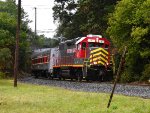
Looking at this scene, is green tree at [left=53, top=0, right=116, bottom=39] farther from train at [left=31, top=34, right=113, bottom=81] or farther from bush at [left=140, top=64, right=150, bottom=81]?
bush at [left=140, top=64, right=150, bottom=81]

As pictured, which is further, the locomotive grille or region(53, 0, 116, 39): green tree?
region(53, 0, 116, 39): green tree

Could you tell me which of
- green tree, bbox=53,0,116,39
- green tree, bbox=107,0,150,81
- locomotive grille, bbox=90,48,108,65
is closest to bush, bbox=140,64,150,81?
green tree, bbox=107,0,150,81

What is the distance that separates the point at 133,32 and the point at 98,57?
424 cm

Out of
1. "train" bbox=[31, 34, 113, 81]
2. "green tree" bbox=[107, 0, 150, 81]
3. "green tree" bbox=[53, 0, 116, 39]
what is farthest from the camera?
"green tree" bbox=[53, 0, 116, 39]

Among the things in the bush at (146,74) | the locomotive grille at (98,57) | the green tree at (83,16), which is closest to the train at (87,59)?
the locomotive grille at (98,57)

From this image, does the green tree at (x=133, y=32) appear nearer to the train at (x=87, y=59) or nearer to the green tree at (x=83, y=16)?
the train at (x=87, y=59)

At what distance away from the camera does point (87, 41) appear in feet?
121

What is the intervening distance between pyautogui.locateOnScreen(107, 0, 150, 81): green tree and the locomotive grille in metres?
1.57

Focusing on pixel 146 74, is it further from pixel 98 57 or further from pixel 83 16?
pixel 83 16

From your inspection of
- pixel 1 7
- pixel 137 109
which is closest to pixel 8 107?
pixel 137 109

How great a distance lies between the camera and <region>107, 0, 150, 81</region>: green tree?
33.6 metres

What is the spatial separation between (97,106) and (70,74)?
24309 millimetres

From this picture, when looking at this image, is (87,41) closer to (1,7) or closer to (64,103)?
(64,103)

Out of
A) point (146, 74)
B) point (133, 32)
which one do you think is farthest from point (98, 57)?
point (146, 74)
